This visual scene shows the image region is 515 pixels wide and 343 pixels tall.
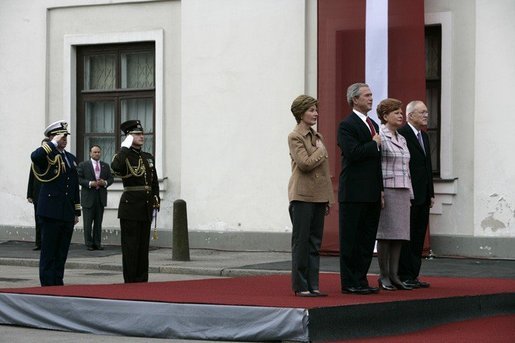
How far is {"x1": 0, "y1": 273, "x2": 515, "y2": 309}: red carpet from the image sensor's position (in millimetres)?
11367

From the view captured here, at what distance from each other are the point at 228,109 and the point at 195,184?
1.41 metres

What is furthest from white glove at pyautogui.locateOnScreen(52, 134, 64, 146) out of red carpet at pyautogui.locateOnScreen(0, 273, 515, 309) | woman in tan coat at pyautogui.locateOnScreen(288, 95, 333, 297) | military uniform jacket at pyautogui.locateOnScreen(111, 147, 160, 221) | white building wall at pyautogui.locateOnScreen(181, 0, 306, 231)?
white building wall at pyautogui.locateOnScreen(181, 0, 306, 231)

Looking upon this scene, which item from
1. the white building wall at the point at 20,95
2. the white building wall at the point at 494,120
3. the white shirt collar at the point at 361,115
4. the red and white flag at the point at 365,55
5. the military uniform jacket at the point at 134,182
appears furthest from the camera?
the white building wall at the point at 20,95

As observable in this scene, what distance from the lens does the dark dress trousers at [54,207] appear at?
576 inches

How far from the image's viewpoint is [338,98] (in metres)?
21.0

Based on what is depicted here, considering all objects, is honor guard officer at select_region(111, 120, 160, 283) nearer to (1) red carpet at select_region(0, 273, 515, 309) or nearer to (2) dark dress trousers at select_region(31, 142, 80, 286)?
(2) dark dress trousers at select_region(31, 142, 80, 286)

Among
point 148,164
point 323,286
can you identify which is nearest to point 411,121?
point 323,286

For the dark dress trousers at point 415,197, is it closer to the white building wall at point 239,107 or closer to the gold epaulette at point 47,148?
the gold epaulette at point 47,148

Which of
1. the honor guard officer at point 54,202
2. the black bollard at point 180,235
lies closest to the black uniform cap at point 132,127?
the honor guard officer at point 54,202

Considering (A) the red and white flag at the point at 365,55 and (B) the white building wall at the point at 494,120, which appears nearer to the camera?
(B) the white building wall at the point at 494,120

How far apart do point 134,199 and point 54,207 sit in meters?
0.86

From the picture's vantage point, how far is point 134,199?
1470 cm

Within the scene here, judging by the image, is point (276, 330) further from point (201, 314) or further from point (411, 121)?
point (411, 121)

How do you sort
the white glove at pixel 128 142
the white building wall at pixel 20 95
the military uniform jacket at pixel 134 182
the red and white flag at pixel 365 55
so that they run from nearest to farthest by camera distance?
the military uniform jacket at pixel 134 182 < the white glove at pixel 128 142 < the red and white flag at pixel 365 55 < the white building wall at pixel 20 95
